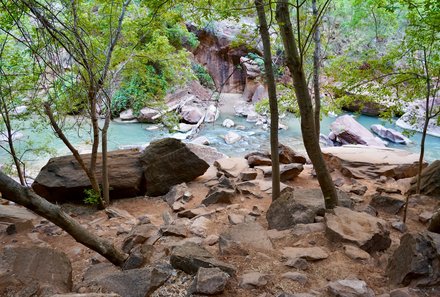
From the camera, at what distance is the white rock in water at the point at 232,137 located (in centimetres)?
1648

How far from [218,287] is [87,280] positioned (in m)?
1.30

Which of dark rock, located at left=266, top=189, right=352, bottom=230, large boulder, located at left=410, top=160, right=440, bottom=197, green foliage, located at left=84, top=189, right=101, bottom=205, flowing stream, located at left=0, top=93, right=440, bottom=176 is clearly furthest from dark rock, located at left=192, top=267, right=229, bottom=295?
flowing stream, located at left=0, top=93, right=440, bottom=176

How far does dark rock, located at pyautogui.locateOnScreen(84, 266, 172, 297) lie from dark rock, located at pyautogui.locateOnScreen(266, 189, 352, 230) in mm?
2315

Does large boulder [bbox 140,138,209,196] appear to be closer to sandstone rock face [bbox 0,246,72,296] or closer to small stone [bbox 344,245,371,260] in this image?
sandstone rock face [bbox 0,246,72,296]

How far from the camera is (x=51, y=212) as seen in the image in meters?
2.69

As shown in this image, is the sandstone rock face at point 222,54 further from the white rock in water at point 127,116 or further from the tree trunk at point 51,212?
the tree trunk at point 51,212

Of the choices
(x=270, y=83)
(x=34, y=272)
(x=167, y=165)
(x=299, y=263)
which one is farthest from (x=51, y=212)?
(x=167, y=165)

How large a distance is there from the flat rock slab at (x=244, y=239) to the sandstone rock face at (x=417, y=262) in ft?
4.21

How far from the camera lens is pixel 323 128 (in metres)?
18.9

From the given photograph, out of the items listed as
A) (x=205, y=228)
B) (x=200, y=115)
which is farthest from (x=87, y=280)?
(x=200, y=115)

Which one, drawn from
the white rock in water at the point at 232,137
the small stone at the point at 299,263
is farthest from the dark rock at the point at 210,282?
the white rock in water at the point at 232,137

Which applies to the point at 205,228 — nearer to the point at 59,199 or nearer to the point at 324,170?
the point at 324,170

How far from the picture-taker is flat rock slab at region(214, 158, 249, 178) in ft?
28.8

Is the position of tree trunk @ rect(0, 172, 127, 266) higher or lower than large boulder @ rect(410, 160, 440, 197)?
higher
